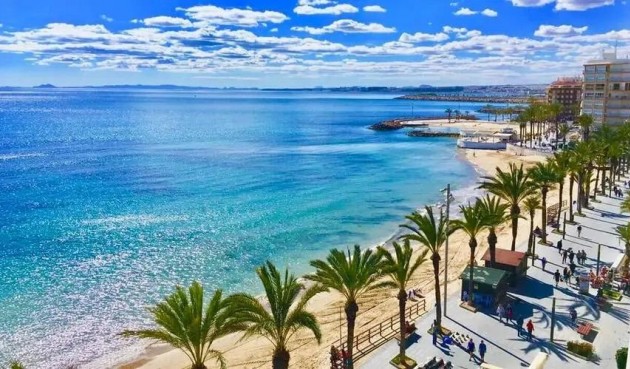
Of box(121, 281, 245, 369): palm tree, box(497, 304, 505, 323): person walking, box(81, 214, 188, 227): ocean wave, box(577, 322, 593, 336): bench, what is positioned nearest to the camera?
box(121, 281, 245, 369): palm tree

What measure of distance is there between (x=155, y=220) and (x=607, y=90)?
8922cm

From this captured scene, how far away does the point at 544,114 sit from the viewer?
119 meters

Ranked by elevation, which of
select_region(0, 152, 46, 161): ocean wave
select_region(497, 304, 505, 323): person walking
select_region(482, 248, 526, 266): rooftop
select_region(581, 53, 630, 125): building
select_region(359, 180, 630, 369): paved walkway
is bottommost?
select_region(359, 180, 630, 369): paved walkway

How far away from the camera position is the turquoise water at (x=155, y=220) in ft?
113

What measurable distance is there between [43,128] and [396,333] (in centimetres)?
18311

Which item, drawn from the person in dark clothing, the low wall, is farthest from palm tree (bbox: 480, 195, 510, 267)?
the low wall

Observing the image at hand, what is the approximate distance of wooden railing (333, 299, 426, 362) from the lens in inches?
1017

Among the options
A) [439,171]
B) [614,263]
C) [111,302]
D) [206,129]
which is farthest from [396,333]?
[206,129]

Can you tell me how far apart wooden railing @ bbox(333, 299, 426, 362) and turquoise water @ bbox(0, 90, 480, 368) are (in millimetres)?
12538

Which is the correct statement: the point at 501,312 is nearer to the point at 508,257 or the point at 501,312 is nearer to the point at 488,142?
the point at 508,257

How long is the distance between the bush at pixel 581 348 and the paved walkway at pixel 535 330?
0.28m

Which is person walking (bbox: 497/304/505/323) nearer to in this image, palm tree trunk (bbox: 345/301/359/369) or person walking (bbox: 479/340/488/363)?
person walking (bbox: 479/340/488/363)

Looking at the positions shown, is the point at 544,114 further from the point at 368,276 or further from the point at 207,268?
the point at 368,276

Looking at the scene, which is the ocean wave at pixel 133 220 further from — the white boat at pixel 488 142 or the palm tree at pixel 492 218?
the white boat at pixel 488 142
